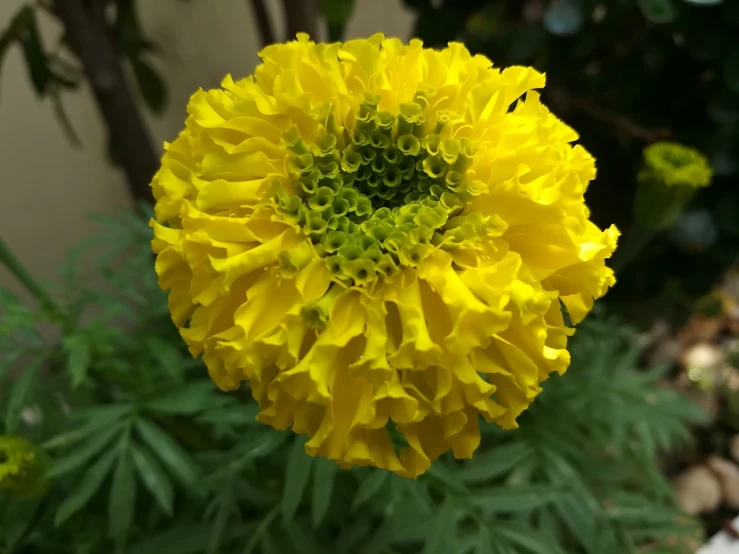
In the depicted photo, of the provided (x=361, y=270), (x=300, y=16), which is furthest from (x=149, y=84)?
(x=361, y=270)

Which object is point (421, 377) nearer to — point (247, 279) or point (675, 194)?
point (247, 279)

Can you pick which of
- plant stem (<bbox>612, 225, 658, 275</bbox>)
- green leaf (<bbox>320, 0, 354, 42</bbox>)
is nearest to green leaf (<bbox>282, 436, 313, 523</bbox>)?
plant stem (<bbox>612, 225, 658, 275</bbox>)

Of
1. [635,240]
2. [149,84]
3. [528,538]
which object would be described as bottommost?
[528,538]

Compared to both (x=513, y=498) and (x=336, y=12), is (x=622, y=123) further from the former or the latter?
(x=513, y=498)

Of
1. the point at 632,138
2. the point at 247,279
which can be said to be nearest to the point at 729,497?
the point at 632,138

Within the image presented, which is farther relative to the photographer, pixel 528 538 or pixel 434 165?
pixel 528 538

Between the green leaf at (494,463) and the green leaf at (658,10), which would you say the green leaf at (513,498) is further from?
the green leaf at (658,10)

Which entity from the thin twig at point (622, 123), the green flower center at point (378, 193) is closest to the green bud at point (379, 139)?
the green flower center at point (378, 193)
